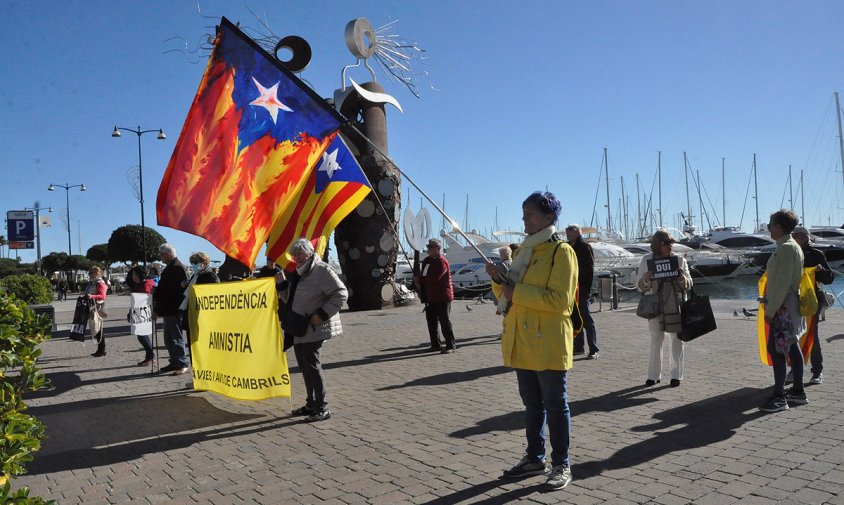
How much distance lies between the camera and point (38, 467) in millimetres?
5285

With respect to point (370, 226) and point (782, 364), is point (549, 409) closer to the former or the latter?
point (782, 364)

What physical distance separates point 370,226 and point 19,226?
51.0ft

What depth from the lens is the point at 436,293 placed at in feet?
35.3

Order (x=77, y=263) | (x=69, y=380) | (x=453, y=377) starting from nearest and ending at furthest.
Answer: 1. (x=453, y=377)
2. (x=69, y=380)
3. (x=77, y=263)

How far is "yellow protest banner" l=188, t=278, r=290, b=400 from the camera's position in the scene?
6480 mm

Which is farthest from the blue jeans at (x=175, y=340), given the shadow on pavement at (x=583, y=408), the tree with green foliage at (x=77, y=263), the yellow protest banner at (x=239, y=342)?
the tree with green foliage at (x=77, y=263)

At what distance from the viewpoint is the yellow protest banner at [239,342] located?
648 centimetres

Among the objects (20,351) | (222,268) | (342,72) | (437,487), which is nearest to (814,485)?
(437,487)

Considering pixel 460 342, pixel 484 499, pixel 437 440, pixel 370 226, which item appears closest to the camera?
pixel 484 499

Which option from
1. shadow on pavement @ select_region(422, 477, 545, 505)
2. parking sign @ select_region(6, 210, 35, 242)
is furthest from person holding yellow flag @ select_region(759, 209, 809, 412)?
parking sign @ select_region(6, 210, 35, 242)

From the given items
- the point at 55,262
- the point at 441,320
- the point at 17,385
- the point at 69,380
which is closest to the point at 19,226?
the point at 69,380

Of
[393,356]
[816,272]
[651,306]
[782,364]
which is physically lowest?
[393,356]

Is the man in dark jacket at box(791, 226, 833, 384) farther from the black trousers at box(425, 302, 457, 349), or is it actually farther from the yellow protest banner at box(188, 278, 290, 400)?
the yellow protest banner at box(188, 278, 290, 400)

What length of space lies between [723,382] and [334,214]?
5.11 metres
